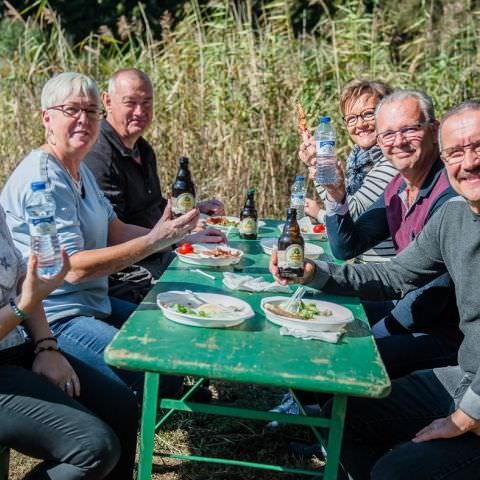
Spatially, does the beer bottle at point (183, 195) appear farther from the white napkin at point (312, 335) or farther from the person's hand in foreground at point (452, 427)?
the person's hand in foreground at point (452, 427)

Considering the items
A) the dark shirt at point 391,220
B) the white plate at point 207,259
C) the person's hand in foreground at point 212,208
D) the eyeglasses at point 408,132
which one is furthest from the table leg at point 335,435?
the person's hand in foreground at point 212,208

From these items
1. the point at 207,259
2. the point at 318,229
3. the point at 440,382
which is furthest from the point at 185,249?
the point at 440,382

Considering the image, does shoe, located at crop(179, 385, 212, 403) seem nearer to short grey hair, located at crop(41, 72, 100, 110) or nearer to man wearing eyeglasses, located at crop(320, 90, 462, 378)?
man wearing eyeglasses, located at crop(320, 90, 462, 378)

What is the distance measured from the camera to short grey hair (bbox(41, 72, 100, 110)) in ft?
9.38

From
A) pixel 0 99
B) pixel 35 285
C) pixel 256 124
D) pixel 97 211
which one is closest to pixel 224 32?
pixel 256 124

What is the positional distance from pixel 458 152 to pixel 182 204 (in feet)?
4.19

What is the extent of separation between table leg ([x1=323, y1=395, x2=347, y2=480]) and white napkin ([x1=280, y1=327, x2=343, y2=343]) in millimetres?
192

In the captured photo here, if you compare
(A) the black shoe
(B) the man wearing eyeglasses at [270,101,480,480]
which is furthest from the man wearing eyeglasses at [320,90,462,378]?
(A) the black shoe

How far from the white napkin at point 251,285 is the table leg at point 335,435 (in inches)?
27.5

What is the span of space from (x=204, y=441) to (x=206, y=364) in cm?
166

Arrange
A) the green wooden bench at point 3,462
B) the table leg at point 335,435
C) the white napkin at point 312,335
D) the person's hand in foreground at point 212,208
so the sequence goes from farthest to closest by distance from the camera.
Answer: the person's hand in foreground at point 212,208 → the green wooden bench at point 3,462 → the white napkin at point 312,335 → the table leg at point 335,435

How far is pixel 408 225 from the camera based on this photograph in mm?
2973

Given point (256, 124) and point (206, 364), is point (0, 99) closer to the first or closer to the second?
point (256, 124)

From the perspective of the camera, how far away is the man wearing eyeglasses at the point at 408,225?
272 cm
